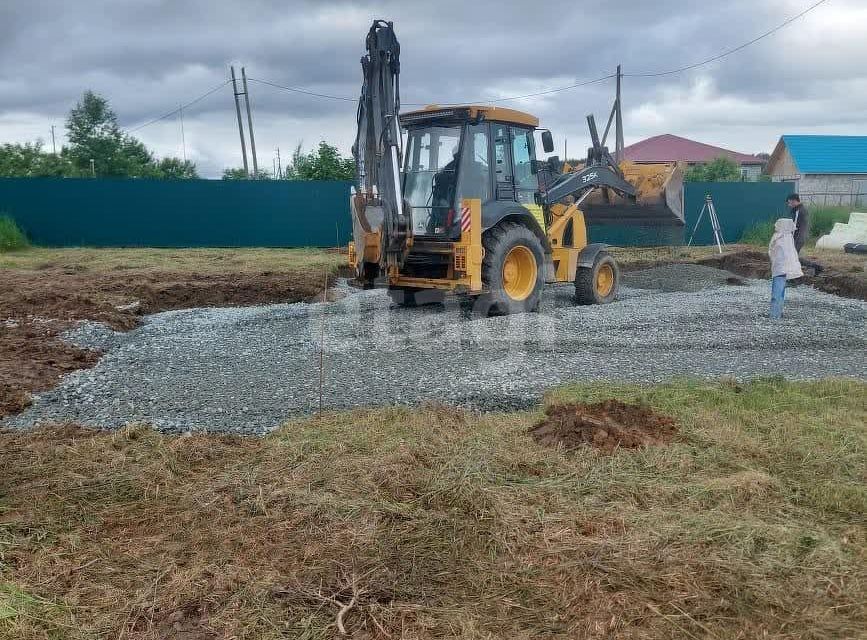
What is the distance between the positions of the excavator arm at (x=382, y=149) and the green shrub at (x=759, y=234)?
51.8 ft

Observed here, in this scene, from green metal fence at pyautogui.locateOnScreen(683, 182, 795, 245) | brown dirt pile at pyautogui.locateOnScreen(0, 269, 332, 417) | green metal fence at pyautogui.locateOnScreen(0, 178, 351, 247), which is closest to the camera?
brown dirt pile at pyautogui.locateOnScreen(0, 269, 332, 417)

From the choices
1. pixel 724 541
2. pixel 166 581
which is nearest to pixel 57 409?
pixel 166 581

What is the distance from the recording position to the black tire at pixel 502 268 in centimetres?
952

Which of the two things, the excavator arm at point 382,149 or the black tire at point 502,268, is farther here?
the black tire at point 502,268

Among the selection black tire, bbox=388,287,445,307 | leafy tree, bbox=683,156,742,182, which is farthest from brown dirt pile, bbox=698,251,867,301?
leafy tree, bbox=683,156,742,182

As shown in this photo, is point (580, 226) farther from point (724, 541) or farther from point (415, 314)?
point (724, 541)

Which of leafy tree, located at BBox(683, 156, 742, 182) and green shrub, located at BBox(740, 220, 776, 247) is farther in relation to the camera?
leafy tree, located at BBox(683, 156, 742, 182)

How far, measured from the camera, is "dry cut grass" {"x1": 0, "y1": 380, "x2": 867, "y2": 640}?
9.85 feet

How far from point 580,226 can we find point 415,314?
9.98 feet

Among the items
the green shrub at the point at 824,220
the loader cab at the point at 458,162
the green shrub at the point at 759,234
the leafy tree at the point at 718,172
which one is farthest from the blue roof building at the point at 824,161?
the loader cab at the point at 458,162

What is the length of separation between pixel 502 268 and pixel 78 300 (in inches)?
231

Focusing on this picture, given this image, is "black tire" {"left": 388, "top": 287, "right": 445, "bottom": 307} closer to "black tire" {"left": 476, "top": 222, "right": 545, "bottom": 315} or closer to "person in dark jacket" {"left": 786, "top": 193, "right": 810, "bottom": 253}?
"black tire" {"left": 476, "top": 222, "right": 545, "bottom": 315}

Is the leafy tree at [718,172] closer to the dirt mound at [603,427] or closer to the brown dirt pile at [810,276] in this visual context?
the brown dirt pile at [810,276]

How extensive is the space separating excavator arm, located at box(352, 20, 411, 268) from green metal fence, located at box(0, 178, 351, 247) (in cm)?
1135
